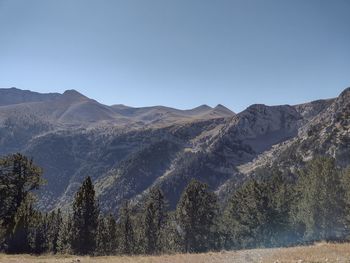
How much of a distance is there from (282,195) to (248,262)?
6546 cm

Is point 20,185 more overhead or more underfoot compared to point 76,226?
more overhead

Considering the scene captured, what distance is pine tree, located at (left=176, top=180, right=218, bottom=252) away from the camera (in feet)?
296

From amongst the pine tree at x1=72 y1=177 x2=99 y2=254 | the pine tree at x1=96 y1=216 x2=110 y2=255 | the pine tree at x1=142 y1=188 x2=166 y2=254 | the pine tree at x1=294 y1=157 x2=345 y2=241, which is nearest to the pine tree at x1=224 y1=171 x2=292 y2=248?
the pine tree at x1=294 y1=157 x2=345 y2=241

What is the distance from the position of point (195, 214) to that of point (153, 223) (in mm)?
15956

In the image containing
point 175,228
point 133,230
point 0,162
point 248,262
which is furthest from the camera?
point 133,230

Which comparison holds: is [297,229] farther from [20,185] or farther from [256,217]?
[20,185]

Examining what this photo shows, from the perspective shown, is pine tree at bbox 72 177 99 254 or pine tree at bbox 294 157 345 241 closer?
pine tree at bbox 72 177 99 254

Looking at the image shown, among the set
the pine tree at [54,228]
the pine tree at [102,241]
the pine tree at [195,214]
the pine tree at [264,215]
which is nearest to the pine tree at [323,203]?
the pine tree at [264,215]

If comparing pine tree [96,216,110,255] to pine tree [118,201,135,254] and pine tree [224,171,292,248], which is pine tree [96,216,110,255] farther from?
pine tree [224,171,292,248]

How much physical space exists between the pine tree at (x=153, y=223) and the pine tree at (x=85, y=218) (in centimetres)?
3247

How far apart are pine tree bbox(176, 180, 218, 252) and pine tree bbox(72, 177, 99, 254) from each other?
26311 millimetres

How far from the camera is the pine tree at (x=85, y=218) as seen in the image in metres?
67.3

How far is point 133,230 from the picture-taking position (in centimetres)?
10925

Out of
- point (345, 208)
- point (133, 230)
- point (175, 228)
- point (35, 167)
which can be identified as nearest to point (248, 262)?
point (35, 167)
